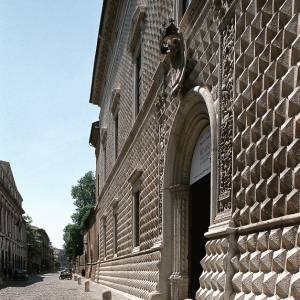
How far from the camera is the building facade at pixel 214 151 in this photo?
4762 millimetres

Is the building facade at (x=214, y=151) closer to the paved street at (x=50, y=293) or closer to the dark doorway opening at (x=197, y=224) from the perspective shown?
the dark doorway opening at (x=197, y=224)

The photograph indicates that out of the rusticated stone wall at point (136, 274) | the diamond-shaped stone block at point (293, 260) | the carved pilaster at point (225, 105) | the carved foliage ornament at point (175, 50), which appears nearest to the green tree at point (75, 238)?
the rusticated stone wall at point (136, 274)

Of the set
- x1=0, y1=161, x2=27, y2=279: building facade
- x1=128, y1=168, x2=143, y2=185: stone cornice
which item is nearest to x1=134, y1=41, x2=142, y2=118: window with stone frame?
x1=128, y1=168, x2=143, y2=185: stone cornice

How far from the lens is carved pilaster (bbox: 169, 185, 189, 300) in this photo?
30.3 feet

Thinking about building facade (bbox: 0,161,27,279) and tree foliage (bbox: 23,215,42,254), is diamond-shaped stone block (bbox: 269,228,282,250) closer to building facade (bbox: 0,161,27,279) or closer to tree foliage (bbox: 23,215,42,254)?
building facade (bbox: 0,161,27,279)

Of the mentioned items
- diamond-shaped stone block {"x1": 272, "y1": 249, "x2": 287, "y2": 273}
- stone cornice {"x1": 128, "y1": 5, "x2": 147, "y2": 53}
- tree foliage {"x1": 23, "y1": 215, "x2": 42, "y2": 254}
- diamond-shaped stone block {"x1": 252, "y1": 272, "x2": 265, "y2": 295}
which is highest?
stone cornice {"x1": 128, "y1": 5, "x2": 147, "y2": 53}

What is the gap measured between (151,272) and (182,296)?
5.87ft

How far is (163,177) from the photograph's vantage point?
10.0 m

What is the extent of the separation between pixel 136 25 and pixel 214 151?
26.3 feet

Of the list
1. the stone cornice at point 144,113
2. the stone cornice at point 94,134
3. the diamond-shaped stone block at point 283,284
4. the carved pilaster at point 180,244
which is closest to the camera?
the diamond-shaped stone block at point 283,284

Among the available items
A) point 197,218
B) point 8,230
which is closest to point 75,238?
point 8,230

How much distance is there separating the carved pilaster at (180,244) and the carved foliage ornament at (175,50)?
1873mm

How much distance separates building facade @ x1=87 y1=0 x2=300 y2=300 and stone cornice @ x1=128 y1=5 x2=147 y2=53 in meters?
0.04

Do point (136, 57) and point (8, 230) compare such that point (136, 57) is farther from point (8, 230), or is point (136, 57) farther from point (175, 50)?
point (8, 230)
